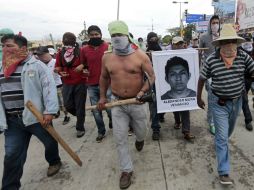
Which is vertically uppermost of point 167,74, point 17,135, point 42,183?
point 167,74

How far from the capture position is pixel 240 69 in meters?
3.76

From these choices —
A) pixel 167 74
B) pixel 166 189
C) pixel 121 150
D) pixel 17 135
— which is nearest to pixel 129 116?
pixel 121 150

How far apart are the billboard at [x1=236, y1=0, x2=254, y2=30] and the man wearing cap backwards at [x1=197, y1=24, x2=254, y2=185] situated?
15.7 m

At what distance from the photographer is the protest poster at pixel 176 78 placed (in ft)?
18.9

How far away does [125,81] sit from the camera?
4.20m

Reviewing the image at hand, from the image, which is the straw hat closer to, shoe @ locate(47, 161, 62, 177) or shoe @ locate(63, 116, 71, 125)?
shoe @ locate(47, 161, 62, 177)

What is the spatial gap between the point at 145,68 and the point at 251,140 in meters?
2.37

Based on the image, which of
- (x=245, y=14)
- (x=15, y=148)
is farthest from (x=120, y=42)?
(x=245, y=14)

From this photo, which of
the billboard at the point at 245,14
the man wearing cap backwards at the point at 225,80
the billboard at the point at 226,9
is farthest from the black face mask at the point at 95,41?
the billboard at the point at 226,9

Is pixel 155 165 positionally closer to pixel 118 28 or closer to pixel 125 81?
pixel 125 81

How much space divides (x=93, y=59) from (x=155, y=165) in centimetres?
230

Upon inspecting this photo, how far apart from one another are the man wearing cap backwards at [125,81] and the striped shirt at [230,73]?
83 centimetres

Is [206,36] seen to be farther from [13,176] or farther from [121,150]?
[13,176]

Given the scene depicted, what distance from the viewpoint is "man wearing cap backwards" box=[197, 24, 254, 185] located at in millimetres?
3752
